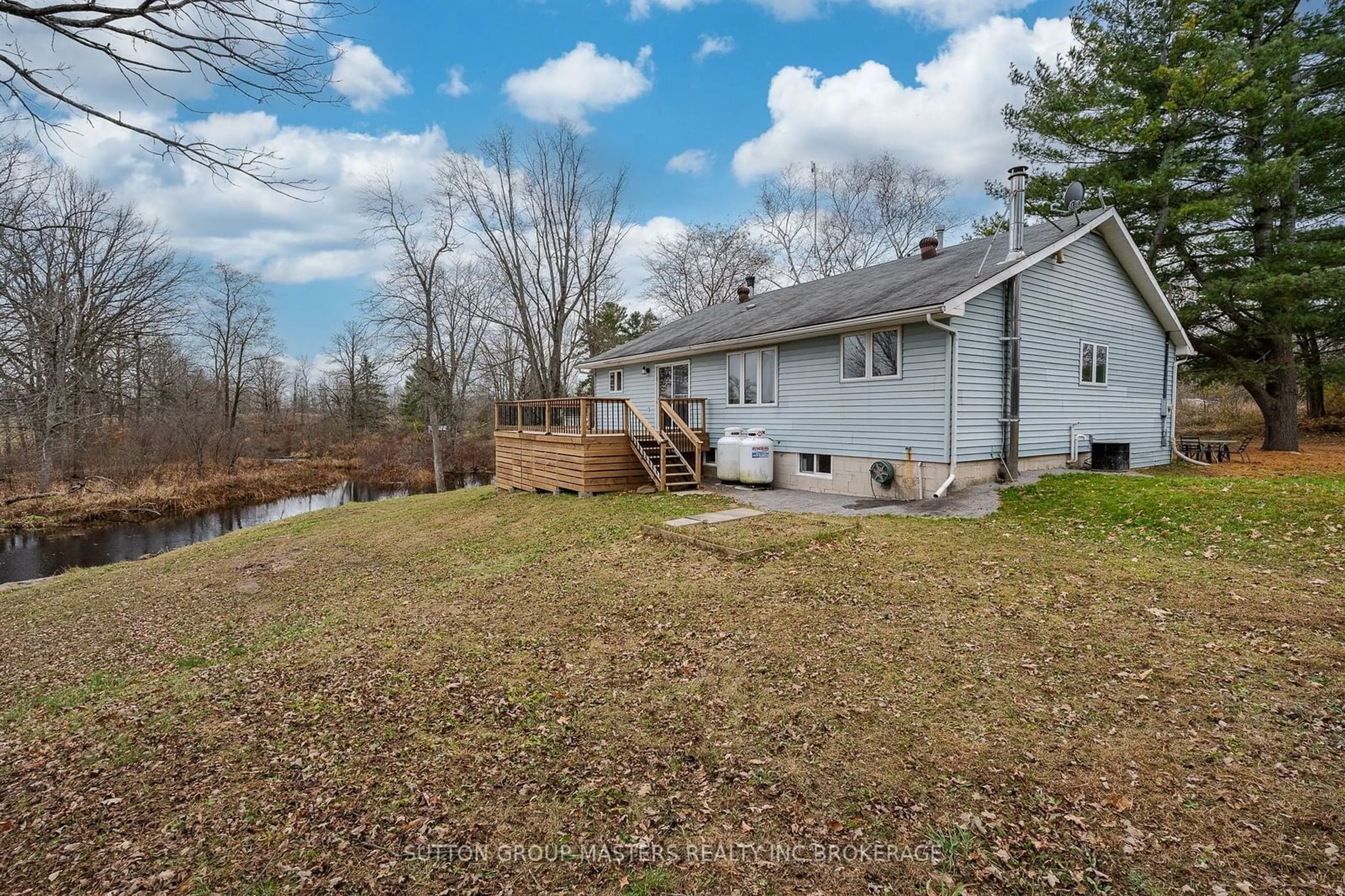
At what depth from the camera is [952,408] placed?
9.59 meters

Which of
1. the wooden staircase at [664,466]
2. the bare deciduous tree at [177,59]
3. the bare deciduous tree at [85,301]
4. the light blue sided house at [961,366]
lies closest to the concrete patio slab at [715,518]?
the wooden staircase at [664,466]

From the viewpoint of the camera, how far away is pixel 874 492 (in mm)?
10672

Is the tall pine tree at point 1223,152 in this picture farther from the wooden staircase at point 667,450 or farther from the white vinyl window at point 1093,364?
the wooden staircase at point 667,450

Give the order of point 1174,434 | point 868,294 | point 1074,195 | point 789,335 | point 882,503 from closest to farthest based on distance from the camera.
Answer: point 882,503, point 1074,195, point 789,335, point 868,294, point 1174,434

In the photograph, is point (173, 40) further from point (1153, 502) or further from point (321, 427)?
point (321, 427)

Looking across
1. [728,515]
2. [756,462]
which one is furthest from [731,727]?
[756,462]

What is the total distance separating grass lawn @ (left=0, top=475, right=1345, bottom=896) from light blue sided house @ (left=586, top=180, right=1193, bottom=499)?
3.52 m

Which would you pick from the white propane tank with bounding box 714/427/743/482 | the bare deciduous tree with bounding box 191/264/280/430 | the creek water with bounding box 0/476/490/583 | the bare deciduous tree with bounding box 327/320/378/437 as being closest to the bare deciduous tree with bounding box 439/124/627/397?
the creek water with bounding box 0/476/490/583

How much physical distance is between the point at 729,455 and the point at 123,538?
17.2 metres

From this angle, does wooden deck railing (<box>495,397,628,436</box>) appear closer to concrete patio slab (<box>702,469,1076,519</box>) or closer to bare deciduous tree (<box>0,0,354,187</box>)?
concrete patio slab (<box>702,469,1076,519</box>)

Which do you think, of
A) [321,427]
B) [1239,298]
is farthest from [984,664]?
[321,427]

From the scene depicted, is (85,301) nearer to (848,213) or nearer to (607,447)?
(607,447)

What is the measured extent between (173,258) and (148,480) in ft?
26.6

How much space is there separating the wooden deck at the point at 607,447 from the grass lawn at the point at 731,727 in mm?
5276
